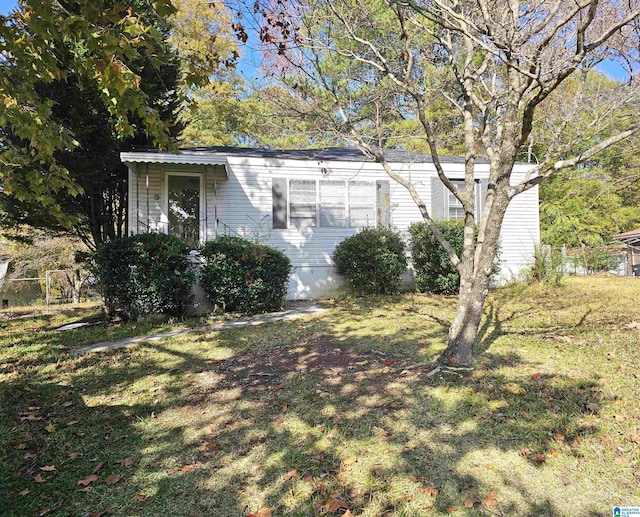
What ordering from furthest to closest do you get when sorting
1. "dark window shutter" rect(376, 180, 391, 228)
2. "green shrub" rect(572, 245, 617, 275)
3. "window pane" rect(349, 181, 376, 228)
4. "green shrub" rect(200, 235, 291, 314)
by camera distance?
"green shrub" rect(572, 245, 617, 275) → "dark window shutter" rect(376, 180, 391, 228) → "window pane" rect(349, 181, 376, 228) → "green shrub" rect(200, 235, 291, 314)

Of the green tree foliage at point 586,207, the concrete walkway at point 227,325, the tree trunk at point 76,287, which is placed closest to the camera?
the concrete walkway at point 227,325

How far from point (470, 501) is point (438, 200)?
9.37 m

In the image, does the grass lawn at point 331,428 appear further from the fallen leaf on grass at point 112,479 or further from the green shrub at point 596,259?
the green shrub at point 596,259

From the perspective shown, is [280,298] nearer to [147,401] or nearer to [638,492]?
[147,401]

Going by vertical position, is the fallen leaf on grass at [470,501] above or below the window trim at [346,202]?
below

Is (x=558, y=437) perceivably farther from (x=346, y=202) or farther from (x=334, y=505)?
(x=346, y=202)

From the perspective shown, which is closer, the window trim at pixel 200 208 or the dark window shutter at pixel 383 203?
the window trim at pixel 200 208

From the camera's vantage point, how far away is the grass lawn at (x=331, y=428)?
2.43 m

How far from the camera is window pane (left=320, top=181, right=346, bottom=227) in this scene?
1048cm

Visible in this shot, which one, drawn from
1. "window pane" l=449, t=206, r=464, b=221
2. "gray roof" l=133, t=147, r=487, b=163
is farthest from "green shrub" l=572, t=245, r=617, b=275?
"gray roof" l=133, t=147, r=487, b=163

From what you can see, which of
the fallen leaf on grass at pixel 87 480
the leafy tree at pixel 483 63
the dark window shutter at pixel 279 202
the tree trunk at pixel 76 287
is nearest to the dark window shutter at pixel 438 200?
the dark window shutter at pixel 279 202

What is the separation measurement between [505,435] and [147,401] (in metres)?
3.27

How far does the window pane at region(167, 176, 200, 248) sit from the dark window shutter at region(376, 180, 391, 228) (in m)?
4.65

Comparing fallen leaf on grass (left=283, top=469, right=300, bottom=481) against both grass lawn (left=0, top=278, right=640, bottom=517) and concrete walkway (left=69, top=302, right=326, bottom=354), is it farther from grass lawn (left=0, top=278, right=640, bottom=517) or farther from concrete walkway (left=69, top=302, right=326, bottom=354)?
concrete walkway (left=69, top=302, right=326, bottom=354)
